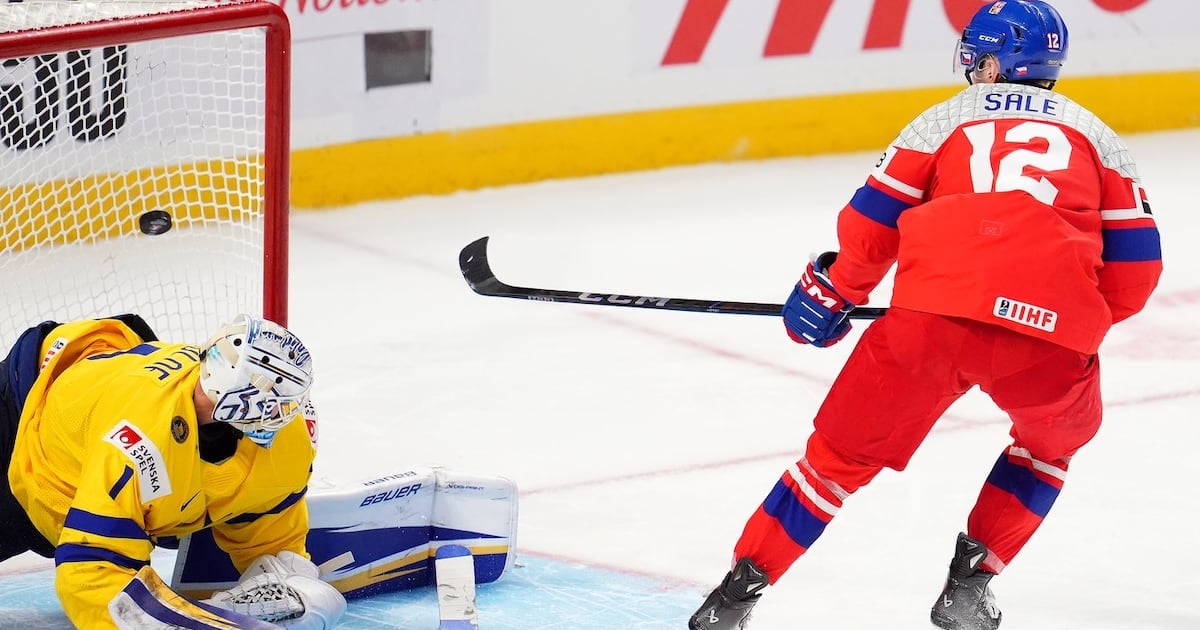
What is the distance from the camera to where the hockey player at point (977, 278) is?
253 centimetres

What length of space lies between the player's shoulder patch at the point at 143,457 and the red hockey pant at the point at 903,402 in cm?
88

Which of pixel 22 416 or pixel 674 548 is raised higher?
pixel 22 416

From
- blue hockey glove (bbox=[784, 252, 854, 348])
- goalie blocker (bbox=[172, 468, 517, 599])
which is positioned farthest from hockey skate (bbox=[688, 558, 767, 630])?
goalie blocker (bbox=[172, 468, 517, 599])

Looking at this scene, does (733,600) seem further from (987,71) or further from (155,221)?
(155,221)

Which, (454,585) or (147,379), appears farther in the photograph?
(454,585)

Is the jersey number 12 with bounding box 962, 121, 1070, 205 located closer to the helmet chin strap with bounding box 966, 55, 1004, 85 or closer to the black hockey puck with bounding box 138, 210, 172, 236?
the helmet chin strap with bounding box 966, 55, 1004, 85

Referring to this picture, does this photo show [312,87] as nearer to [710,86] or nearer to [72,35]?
[710,86]

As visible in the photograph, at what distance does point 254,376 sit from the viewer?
8.19ft

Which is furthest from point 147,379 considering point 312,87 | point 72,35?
point 312,87

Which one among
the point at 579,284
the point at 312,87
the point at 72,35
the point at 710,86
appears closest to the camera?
the point at 72,35

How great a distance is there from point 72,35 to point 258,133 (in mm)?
815

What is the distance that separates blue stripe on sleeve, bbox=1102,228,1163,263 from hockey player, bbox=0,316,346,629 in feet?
4.05

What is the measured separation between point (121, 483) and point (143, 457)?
5 cm

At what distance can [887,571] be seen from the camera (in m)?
3.19
